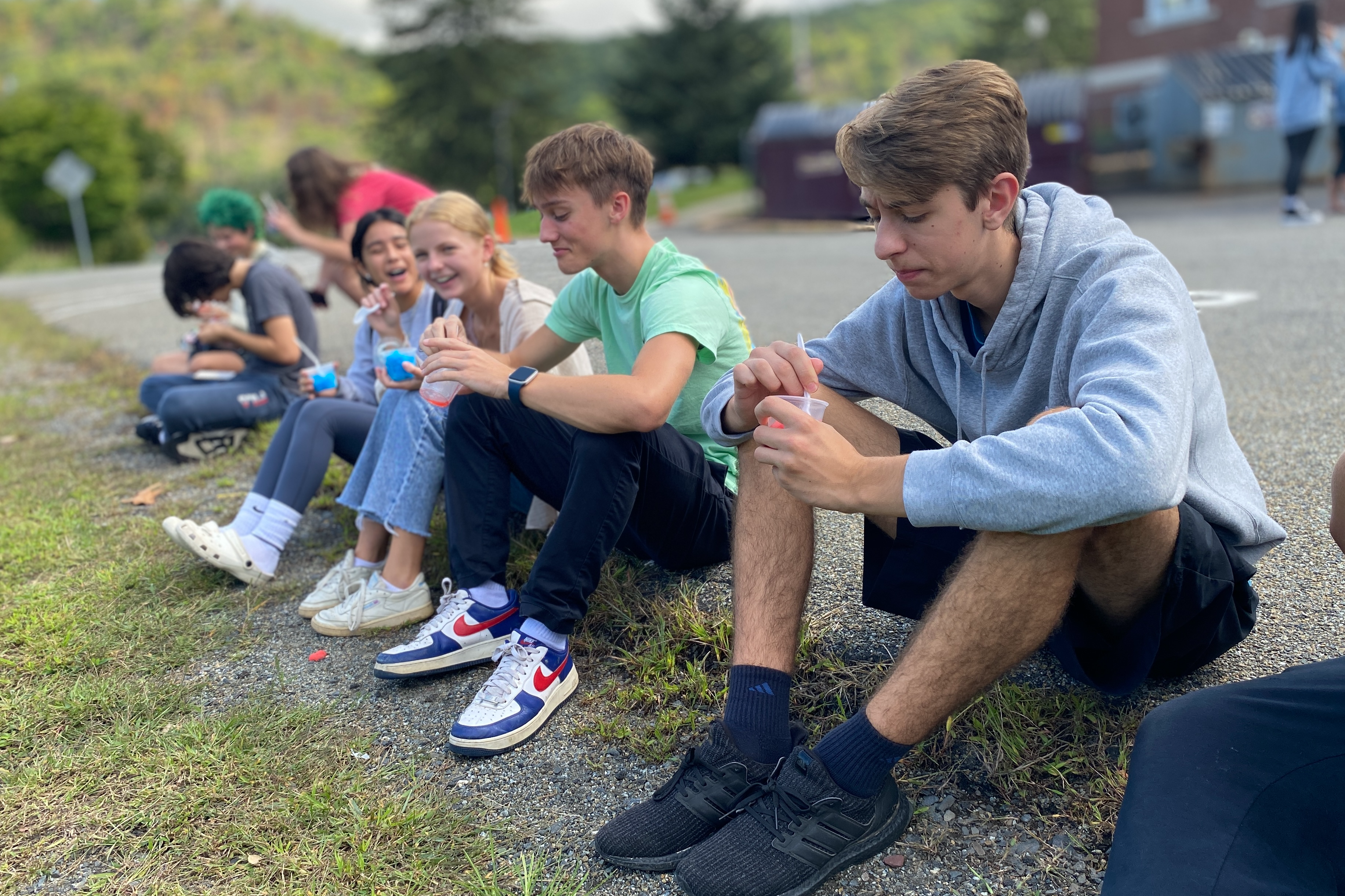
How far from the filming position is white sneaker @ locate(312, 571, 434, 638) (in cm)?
303

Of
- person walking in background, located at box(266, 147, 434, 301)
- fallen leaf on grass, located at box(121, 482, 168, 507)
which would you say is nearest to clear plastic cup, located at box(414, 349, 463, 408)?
fallen leaf on grass, located at box(121, 482, 168, 507)

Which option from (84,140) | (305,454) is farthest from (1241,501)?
(84,140)

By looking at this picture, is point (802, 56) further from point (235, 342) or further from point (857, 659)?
point (857, 659)

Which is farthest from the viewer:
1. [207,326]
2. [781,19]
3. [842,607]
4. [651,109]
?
[781,19]

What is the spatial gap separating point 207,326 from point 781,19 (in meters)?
40.7

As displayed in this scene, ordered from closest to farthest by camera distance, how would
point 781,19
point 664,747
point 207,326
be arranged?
point 664,747 < point 207,326 < point 781,19

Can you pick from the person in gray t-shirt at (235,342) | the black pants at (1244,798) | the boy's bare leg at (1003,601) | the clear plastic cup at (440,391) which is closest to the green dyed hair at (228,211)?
the person in gray t-shirt at (235,342)

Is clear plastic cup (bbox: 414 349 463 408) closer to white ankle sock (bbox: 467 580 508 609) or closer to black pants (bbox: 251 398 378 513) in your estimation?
white ankle sock (bbox: 467 580 508 609)

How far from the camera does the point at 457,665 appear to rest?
2742 millimetres

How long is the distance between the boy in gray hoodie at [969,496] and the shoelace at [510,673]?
1.80 ft

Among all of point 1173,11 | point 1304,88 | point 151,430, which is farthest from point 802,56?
point 151,430

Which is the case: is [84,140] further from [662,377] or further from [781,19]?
[662,377]

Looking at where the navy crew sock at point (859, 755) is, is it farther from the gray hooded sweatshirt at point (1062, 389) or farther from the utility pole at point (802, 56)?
the utility pole at point (802, 56)

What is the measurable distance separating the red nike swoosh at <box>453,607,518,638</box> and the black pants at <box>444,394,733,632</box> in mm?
97
